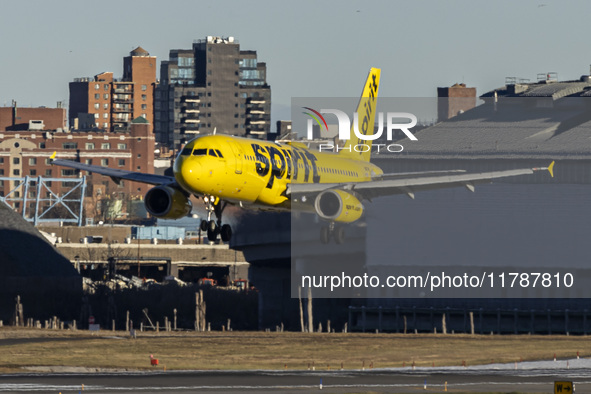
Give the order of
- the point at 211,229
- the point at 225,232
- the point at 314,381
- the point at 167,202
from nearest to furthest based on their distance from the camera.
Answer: the point at 211,229 < the point at 225,232 < the point at 167,202 < the point at 314,381

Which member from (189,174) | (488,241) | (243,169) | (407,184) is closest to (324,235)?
(407,184)

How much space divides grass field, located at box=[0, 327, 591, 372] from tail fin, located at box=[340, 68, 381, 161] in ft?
64.5

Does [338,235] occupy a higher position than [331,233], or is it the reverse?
[331,233]

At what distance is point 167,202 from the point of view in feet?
284

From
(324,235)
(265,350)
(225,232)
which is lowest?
(265,350)

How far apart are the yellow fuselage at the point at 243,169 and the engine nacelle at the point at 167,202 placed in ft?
14.9

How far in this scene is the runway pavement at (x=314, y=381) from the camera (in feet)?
298

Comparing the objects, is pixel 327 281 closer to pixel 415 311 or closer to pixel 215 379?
pixel 415 311

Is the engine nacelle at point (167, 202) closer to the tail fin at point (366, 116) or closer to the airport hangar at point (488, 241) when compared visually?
the tail fin at point (366, 116)

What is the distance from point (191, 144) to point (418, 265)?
101 m

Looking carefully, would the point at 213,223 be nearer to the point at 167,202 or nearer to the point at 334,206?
the point at 167,202

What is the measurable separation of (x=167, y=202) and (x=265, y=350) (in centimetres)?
4521

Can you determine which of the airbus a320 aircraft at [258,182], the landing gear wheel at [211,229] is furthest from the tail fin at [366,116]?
the landing gear wheel at [211,229]

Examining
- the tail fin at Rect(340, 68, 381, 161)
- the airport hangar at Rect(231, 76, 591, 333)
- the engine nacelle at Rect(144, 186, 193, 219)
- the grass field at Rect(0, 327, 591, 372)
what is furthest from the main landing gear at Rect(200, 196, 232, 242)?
the airport hangar at Rect(231, 76, 591, 333)
